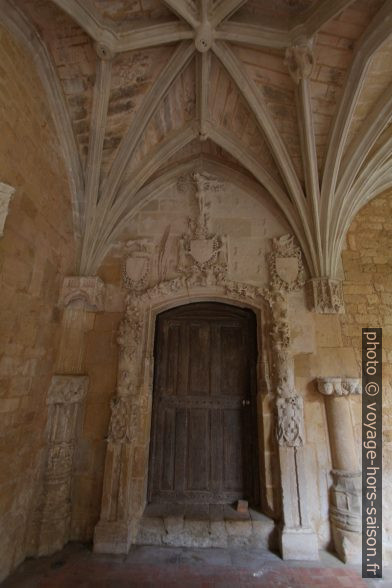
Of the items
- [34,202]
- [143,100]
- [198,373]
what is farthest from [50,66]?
[198,373]

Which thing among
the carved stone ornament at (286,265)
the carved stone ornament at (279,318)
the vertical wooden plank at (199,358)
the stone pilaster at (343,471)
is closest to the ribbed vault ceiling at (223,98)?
A: the carved stone ornament at (286,265)

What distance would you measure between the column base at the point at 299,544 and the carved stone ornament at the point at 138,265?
10.1ft

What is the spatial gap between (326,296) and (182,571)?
3.12 meters

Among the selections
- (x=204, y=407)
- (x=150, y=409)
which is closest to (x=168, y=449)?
(x=150, y=409)

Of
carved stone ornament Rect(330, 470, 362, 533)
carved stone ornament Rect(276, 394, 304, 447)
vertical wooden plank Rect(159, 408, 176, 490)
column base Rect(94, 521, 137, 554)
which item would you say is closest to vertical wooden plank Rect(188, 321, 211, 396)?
vertical wooden plank Rect(159, 408, 176, 490)

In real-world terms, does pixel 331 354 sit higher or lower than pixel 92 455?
higher

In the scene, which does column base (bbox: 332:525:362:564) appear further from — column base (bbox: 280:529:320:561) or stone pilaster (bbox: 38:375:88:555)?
stone pilaster (bbox: 38:375:88:555)

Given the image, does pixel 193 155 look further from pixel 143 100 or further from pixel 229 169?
pixel 143 100

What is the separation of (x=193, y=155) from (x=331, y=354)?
3.27 m

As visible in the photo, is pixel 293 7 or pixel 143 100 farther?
pixel 143 100

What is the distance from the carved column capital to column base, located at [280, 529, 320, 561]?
4.51 meters

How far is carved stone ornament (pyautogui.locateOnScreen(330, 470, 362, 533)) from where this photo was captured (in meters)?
2.85

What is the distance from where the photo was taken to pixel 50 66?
300cm

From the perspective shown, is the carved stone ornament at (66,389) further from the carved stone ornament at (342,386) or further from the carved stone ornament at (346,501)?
the carved stone ornament at (346,501)
